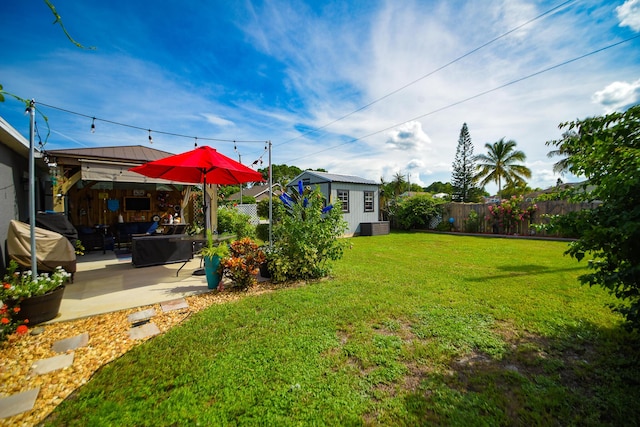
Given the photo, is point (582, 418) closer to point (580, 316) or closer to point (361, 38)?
point (580, 316)

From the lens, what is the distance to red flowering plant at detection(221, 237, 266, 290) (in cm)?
407

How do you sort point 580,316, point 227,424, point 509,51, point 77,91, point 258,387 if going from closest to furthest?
point 227,424 → point 258,387 → point 580,316 → point 77,91 → point 509,51

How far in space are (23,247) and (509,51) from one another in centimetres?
1170

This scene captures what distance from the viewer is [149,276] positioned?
195 inches

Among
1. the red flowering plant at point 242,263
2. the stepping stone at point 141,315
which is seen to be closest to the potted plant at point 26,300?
the stepping stone at point 141,315

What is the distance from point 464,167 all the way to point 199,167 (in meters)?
31.0

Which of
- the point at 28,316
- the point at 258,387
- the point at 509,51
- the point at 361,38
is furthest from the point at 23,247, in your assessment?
the point at 509,51

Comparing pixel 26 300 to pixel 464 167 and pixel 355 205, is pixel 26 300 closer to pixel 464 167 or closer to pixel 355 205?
pixel 355 205

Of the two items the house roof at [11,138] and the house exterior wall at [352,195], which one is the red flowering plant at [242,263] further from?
the house exterior wall at [352,195]

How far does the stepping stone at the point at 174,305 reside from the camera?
343 centimetres

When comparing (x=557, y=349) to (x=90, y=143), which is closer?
(x=557, y=349)

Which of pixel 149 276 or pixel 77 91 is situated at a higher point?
pixel 77 91

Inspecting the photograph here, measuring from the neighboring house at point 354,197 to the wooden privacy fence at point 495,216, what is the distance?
3.97m

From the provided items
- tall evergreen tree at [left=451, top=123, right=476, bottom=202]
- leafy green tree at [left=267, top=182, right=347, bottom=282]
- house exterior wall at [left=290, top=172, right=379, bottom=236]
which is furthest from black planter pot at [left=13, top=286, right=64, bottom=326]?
tall evergreen tree at [left=451, top=123, right=476, bottom=202]
